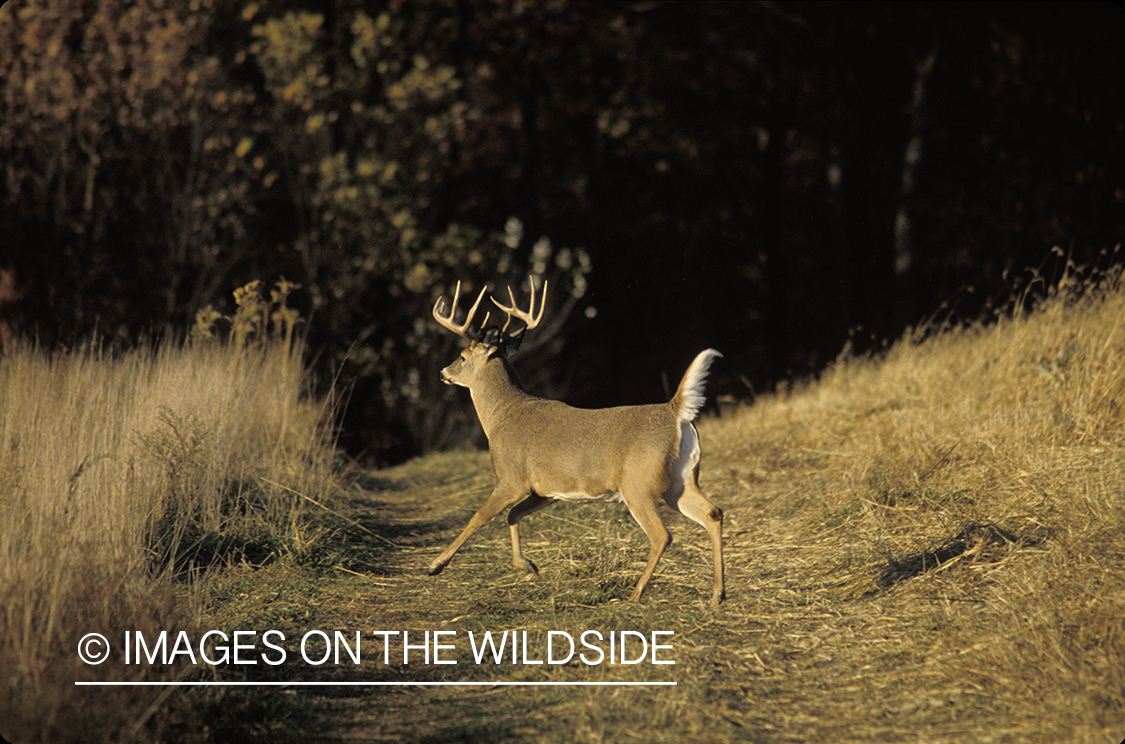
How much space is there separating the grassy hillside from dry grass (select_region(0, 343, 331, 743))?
31 mm

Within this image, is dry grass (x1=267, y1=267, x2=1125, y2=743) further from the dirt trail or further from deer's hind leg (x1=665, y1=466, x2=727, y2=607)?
deer's hind leg (x1=665, y1=466, x2=727, y2=607)

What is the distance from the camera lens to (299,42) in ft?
46.4

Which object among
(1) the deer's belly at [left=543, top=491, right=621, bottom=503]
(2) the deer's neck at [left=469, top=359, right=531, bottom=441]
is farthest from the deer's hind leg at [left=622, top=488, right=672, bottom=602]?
(2) the deer's neck at [left=469, top=359, right=531, bottom=441]

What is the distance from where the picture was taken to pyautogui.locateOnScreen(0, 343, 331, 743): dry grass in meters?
3.71

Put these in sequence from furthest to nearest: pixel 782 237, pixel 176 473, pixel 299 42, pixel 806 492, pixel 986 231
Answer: pixel 782 237 → pixel 986 231 → pixel 299 42 → pixel 806 492 → pixel 176 473

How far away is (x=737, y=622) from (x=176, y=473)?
3.43 metres

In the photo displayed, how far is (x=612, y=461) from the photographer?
5.39 m

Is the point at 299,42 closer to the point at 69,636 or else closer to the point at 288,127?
the point at 288,127

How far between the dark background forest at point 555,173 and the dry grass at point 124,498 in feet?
8.37

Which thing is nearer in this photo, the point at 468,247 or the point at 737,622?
the point at 737,622

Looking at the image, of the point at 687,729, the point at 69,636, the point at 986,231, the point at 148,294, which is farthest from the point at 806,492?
the point at 986,231

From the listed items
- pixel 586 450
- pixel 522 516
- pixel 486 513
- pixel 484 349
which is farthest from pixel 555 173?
pixel 586 450

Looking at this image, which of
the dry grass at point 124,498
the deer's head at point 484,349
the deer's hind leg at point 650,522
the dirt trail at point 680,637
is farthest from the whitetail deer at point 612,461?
the dry grass at point 124,498

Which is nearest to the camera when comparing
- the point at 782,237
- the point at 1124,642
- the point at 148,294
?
the point at 1124,642
